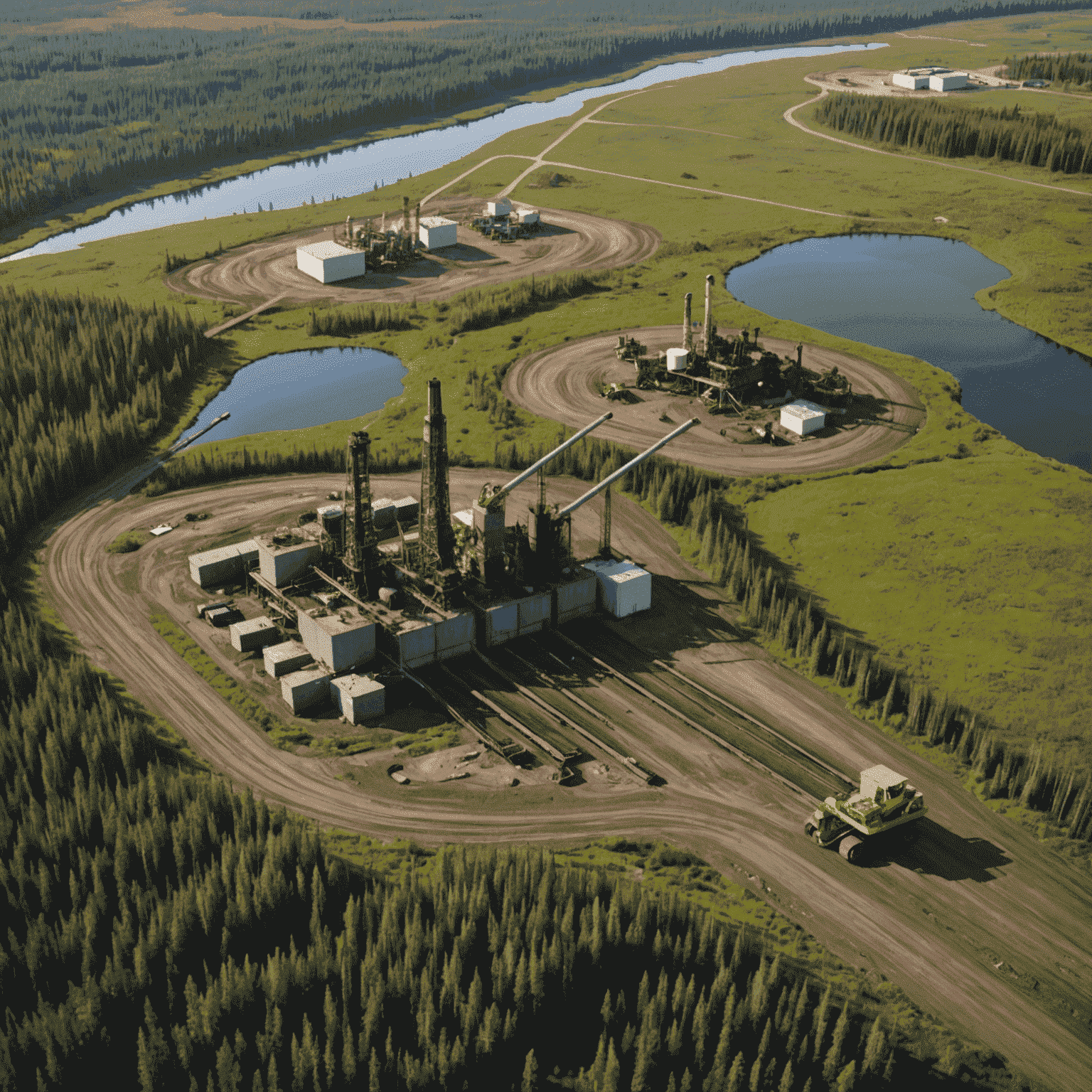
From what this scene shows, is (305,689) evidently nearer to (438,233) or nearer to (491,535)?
(491,535)

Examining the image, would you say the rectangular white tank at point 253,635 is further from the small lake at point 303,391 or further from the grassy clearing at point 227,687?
the small lake at point 303,391

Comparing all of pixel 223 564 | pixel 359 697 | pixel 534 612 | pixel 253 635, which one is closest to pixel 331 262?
pixel 223 564

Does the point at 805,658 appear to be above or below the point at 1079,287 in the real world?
below

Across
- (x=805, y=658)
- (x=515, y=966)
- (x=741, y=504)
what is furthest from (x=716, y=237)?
(x=515, y=966)

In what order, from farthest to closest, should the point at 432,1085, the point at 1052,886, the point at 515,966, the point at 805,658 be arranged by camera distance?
the point at 805,658 → the point at 1052,886 → the point at 515,966 → the point at 432,1085

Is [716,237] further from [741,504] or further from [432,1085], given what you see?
[432,1085]

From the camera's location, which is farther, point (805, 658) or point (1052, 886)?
point (805, 658)

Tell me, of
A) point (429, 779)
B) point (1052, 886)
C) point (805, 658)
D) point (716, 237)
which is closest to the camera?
point (1052, 886)
